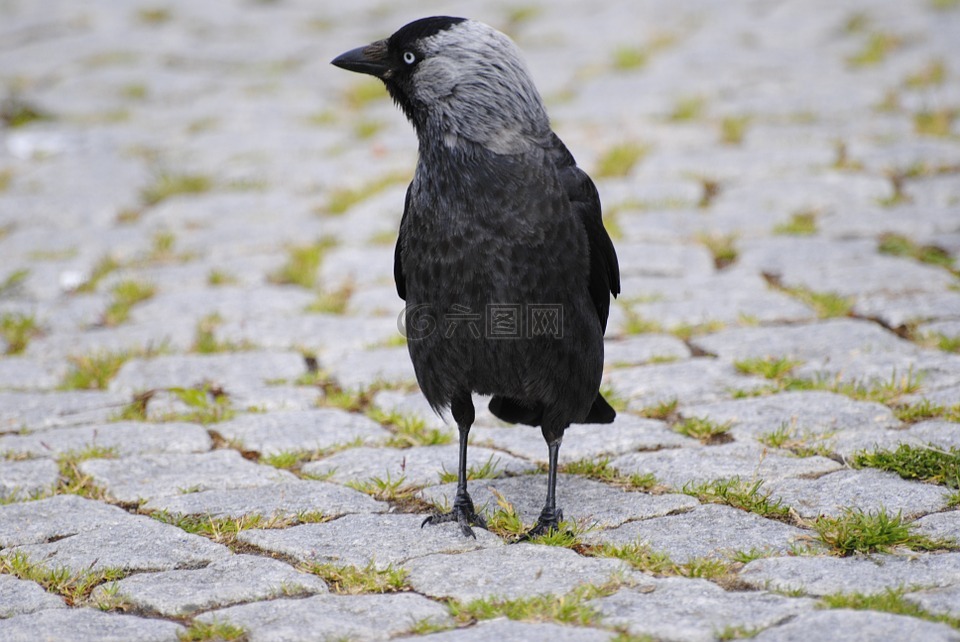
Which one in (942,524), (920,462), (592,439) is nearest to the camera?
(942,524)

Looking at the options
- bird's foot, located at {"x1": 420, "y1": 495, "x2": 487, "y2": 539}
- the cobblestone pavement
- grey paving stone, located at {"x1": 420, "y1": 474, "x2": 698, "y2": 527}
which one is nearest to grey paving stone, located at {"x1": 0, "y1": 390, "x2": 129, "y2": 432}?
the cobblestone pavement

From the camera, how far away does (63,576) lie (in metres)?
3.06

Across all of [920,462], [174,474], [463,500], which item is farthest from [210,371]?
[920,462]

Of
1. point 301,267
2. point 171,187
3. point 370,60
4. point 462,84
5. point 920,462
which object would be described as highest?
point 370,60

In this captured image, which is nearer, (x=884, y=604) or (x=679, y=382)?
(x=884, y=604)

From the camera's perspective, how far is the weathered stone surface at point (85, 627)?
271 cm

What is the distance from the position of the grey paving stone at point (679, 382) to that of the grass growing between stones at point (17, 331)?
2739mm

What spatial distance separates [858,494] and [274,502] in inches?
71.5

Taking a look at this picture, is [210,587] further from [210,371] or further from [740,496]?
[210,371]

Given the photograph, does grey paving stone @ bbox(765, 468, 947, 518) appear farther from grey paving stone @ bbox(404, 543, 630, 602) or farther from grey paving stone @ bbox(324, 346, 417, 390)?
grey paving stone @ bbox(324, 346, 417, 390)

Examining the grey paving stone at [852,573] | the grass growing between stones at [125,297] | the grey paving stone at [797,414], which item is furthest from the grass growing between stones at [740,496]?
the grass growing between stones at [125,297]

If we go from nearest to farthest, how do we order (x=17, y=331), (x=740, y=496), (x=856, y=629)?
(x=856, y=629), (x=740, y=496), (x=17, y=331)

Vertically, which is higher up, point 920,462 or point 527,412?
point 527,412

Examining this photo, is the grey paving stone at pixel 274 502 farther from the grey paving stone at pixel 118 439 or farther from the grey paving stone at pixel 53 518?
the grey paving stone at pixel 118 439
